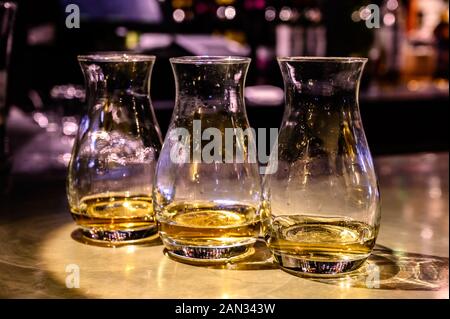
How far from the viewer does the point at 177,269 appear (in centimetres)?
71

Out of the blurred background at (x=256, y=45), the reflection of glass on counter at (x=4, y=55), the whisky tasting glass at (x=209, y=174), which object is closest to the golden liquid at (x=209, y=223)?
the whisky tasting glass at (x=209, y=174)

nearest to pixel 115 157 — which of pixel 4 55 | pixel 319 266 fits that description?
pixel 319 266

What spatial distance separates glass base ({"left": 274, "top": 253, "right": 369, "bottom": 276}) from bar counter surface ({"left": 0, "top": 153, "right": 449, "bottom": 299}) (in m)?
0.01

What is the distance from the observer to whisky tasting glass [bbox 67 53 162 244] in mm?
812

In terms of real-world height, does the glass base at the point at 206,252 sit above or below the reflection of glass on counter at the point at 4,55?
below

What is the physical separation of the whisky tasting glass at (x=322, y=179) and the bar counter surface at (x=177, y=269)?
0.09 ft

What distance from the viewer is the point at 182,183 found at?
0.75 meters

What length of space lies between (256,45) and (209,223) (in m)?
3.30

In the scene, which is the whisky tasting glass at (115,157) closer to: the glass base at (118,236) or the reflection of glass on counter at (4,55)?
the glass base at (118,236)

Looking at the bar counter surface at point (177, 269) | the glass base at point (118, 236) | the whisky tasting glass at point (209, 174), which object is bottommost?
the bar counter surface at point (177, 269)

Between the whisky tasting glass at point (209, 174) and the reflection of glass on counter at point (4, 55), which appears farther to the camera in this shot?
the reflection of glass on counter at point (4, 55)

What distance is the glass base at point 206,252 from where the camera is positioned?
729 mm

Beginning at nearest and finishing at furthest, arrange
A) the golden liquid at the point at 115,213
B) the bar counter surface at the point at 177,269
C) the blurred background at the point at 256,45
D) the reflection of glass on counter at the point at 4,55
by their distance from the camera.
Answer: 1. the bar counter surface at the point at 177,269
2. the golden liquid at the point at 115,213
3. the reflection of glass on counter at the point at 4,55
4. the blurred background at the point at 256,45
